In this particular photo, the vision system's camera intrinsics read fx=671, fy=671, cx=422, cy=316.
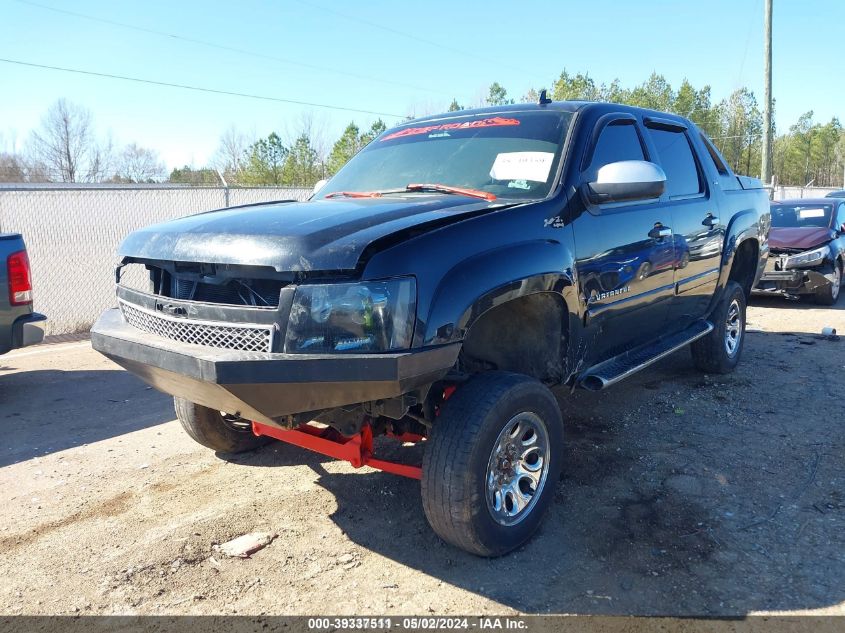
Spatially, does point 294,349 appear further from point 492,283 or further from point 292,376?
point 492,283

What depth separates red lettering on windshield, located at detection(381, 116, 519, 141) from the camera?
3924 millimetres

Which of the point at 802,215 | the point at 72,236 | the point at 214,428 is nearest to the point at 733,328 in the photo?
the point at 214,428

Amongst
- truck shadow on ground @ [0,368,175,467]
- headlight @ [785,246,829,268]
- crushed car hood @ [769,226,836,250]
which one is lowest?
truck shadow on ground @ [0,368,175,467]

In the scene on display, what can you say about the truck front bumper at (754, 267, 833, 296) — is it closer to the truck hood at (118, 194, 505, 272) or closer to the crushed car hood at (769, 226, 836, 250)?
the crushed car hood at (769, 226, 836, 250)

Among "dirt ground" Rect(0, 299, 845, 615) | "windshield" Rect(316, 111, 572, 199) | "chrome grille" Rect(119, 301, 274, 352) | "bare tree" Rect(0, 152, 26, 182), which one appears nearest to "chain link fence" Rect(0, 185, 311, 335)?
"dirt ground" Rect(0, 299, 845, 615)

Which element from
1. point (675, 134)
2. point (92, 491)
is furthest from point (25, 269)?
point (675, 134)

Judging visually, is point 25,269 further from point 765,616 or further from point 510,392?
point 765,616

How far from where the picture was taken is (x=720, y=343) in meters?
5.60

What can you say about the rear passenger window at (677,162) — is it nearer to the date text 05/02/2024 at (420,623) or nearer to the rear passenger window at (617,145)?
the rear passenger window at (617,145)

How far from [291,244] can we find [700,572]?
219 cm

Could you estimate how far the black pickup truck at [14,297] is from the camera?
5414 mm

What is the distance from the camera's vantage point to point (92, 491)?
3809 millimetres

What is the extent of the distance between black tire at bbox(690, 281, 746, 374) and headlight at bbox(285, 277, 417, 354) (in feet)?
12.8

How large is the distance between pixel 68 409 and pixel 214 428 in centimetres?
216
